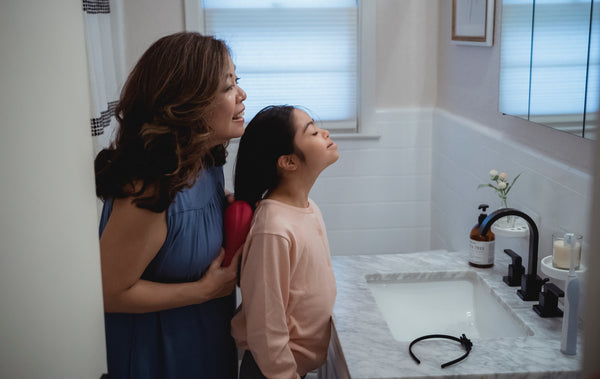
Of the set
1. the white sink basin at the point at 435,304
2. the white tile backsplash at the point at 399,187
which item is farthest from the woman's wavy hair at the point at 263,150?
the white tile backsplash at the point at 399,187

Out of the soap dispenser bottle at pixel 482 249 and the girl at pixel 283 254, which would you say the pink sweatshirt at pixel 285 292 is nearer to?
the girl at pixel 283 254

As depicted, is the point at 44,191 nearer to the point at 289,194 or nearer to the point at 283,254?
the point at 283,254

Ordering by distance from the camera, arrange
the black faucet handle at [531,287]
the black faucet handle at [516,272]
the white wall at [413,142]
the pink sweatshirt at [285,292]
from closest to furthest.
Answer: the pink sweatshirt at [285,292] < the black faucet handle at [531,287] < the black faucet handle at [516,272] < the white wall at [413,142]

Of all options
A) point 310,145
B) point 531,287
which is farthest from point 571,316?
point 310,145

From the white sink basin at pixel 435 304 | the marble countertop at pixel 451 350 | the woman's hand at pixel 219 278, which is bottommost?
the white sink basin at pixel 435 304

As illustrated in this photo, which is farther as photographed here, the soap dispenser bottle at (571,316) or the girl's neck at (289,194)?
the girl's neck at (289,194)

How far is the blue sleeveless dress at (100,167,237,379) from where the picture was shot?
129 cm

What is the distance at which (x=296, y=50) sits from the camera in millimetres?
2816

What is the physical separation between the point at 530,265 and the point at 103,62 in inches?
69.8

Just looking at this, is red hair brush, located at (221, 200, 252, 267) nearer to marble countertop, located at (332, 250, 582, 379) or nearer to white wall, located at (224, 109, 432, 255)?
marble countertop, located at (332, 250, 582, 379)

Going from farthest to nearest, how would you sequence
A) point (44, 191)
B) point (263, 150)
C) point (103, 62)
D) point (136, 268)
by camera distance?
point (103, 62), point (263, 150), point (136, 268), point (44, 191)

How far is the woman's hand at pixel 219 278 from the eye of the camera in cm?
132

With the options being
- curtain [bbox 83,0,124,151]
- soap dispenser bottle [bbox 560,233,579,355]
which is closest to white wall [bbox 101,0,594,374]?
curtain [bbox 83,0,124,151]

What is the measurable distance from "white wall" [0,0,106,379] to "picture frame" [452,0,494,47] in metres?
1.81
